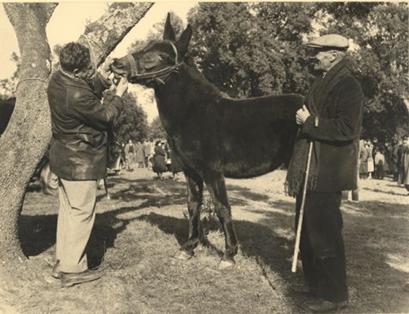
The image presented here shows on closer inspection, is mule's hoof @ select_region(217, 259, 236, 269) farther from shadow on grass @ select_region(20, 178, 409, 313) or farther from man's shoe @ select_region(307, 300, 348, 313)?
man's shoe @ select_region(307, 300, 348, 313)

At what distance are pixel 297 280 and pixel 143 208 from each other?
5.94 m

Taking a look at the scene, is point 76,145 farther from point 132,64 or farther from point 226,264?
point 226,264

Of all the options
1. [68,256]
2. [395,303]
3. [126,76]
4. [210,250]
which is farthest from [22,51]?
[395,303]

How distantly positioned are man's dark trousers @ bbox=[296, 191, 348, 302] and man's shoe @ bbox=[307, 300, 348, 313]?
1.5 inches

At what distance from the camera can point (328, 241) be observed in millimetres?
4480

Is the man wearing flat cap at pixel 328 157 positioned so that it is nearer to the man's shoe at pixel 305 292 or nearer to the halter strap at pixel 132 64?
the man's shoe at pixel 305 292

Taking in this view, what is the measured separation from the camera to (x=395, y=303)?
4.80 meters

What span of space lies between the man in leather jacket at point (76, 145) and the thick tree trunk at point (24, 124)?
0.72 m

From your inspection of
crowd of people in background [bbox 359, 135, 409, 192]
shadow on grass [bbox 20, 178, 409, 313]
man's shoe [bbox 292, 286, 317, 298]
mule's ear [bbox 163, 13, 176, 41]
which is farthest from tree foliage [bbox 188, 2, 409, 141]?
man's shoe [bbox 292, 286, 317, 298]

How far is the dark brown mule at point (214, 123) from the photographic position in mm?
5867

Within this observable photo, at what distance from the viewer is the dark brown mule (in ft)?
19.2

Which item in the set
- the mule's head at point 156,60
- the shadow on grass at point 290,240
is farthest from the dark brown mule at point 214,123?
the shadow on grass at point 290,240

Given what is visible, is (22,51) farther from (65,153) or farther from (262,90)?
(262,90)

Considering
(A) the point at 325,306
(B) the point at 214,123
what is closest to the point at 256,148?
(B) the point at 214,123
